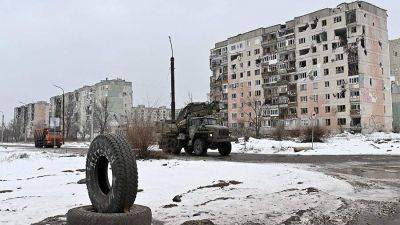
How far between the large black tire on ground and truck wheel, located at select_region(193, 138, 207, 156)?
1958 cm

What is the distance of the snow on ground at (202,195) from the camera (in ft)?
21.6

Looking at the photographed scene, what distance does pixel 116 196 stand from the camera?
5066mm

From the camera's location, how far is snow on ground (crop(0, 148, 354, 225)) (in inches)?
260

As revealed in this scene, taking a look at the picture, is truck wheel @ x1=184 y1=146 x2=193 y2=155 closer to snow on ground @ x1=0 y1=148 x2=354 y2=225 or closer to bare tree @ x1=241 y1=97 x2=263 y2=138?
snow on ground @ x1=0 y1=148 x2=354 y2=225

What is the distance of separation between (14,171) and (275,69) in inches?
2661

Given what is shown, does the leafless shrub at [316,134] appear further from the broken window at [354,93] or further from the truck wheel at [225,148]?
the broken window at [354,93]

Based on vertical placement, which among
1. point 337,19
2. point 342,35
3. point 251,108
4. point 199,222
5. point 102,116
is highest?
point 337,19

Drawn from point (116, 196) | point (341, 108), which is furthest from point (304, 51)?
point (116, 196)

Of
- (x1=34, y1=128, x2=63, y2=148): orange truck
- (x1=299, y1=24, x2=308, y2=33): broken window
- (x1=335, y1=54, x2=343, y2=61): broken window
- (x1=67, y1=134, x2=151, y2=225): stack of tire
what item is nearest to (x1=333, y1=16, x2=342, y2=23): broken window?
(x1=335, y1=54, x2=343, y2=61): broken window

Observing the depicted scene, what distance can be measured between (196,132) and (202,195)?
702 inches

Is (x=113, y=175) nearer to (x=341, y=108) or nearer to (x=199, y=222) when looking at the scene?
(x=199, y=222)

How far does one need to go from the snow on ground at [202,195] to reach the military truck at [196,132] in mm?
12590

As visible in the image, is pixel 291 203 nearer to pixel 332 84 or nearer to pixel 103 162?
pixel 103 162

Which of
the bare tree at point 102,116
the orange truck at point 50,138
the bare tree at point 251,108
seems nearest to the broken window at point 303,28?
the bare tree at point 251,108
